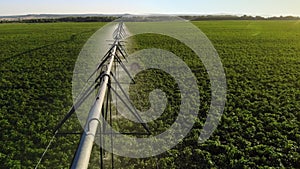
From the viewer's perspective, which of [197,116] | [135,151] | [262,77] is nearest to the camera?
[135,151]

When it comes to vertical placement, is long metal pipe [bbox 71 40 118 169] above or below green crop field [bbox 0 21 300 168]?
above

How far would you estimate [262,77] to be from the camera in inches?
765

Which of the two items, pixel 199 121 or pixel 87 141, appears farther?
pixel 199 121

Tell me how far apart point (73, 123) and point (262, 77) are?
12227 mm

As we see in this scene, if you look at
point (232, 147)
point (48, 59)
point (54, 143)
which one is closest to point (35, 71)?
point (48, 59)

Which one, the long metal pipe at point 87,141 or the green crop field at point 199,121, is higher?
the long metal pipe at point 87,141

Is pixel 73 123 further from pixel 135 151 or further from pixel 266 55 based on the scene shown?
pixel 266 55

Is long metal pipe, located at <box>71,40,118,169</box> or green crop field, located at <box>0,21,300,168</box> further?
green crop field, located at <box>0,21,300,168</box>

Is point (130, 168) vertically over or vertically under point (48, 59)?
under

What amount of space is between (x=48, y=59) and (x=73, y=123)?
1502 cm

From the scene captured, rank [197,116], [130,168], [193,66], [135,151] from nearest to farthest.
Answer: [130,168] < [135,151] < [197,116] < [193,66]

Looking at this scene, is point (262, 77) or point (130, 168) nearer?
point (130, 168)

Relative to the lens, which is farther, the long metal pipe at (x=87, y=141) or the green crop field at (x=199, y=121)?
the green crop field at (x=199, y=121)

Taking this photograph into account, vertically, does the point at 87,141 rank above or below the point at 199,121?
above
